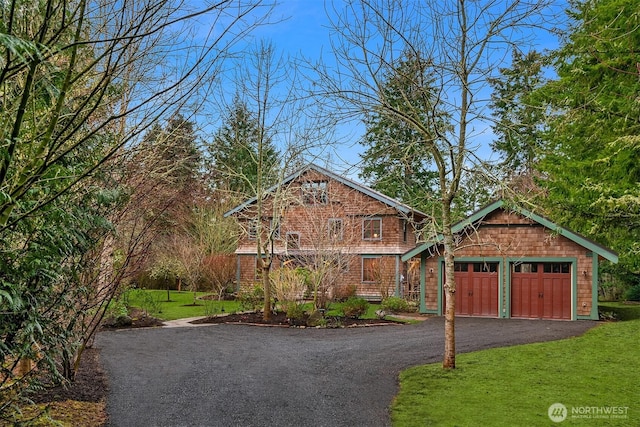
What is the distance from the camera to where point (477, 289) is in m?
21.4

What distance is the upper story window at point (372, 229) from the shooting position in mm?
28531

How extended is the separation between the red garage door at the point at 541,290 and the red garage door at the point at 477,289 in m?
0.75

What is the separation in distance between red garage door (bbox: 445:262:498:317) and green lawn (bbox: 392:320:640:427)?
8541mm

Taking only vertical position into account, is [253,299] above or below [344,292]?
below

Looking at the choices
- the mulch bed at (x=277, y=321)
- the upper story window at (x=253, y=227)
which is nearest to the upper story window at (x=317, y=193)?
the upper story window at (x=253, y=227)

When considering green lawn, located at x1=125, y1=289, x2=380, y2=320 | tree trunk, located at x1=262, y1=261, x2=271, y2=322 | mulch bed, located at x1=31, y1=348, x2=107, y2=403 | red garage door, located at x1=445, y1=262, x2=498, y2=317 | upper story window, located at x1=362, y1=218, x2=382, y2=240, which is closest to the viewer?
mulch bed, located at x1=31, y1=348, x2=107, y2=403

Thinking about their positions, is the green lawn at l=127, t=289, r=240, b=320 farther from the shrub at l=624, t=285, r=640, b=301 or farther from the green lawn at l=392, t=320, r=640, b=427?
the shrub at l=624, t=285, r=640, b=301

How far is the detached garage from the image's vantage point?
20.0 meters

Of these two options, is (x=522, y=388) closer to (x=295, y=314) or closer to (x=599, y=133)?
(x=599, y=133)

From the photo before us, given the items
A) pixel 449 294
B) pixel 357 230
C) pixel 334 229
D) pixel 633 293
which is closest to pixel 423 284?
pixel 334 229

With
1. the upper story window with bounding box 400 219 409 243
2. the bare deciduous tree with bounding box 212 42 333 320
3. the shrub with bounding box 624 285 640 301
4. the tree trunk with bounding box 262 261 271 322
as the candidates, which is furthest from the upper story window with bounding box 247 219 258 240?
the shrub with bounding box 624 285 640 301

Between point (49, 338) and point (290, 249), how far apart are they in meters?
23.1

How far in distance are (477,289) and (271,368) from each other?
1297 cm

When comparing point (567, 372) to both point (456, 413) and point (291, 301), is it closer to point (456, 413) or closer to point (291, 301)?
point (456, 413)
